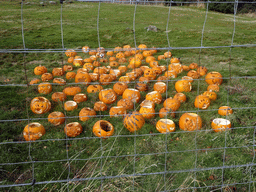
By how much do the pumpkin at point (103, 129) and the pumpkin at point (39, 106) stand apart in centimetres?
117

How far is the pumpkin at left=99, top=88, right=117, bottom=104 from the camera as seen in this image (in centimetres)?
454

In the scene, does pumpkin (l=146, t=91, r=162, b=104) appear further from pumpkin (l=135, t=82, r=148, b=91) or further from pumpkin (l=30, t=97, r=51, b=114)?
pumpkin (l=30, t=97, r=51, b=114)

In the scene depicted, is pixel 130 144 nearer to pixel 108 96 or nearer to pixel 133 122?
pixel 133 122

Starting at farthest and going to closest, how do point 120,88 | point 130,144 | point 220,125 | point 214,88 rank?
point 214,88, point 120,88, point 220,125, point 130,144

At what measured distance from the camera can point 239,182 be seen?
9.11 feet

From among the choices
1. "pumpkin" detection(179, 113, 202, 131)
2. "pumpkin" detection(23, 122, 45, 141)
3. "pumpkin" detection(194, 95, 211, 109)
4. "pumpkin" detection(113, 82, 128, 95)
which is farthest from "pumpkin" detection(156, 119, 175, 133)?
"pumpkin" detection(23, 122, 45, 141)

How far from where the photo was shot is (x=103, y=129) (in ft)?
12.1

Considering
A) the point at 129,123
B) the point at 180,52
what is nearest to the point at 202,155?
the point at 129,123

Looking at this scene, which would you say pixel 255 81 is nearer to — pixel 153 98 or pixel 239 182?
pixel 153 98

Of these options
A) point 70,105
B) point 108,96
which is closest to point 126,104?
point 108,96

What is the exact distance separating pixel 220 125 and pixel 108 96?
2245 mm

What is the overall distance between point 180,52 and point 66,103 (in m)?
5.48

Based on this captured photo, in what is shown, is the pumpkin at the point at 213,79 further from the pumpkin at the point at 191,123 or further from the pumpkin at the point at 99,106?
the pumpkin at the point at 99,106

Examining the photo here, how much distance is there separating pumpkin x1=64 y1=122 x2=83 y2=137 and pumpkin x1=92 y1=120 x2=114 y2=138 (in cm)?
24
